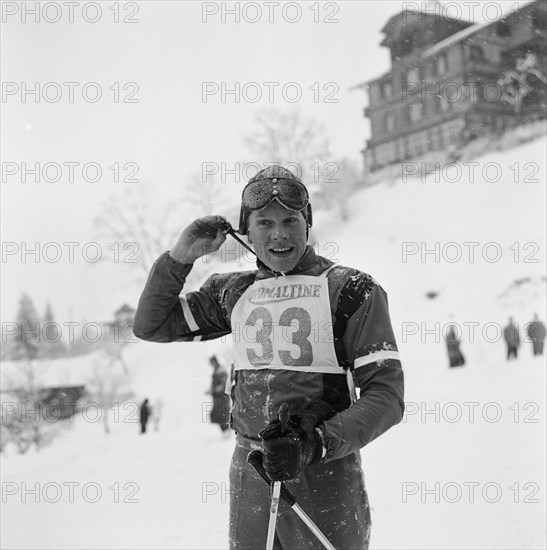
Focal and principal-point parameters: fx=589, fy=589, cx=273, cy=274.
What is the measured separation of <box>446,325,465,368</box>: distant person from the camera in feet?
14.8

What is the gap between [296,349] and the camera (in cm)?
136

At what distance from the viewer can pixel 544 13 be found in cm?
389

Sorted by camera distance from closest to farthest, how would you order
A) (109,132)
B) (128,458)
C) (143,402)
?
(109,132)
(128,458)
(143,402)

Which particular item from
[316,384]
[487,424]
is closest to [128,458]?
[487,424]

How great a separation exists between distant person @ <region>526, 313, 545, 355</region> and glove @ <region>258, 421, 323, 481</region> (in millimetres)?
3699

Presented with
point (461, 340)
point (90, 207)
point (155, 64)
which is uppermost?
point (155, 64)

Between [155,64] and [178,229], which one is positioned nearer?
[155,64]

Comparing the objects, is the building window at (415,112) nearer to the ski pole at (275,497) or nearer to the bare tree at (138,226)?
the bare tree at (138,226)

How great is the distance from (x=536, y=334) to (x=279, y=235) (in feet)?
11.8

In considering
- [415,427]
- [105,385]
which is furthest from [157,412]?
[415,427]

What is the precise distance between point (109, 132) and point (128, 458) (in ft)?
7.33

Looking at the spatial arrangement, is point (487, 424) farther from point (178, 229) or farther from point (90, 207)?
point (90, 207)

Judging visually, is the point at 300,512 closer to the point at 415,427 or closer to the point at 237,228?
the point at 237,228

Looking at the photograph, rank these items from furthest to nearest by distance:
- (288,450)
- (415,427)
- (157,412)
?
(157,412) → (415,427) → (288,450)
